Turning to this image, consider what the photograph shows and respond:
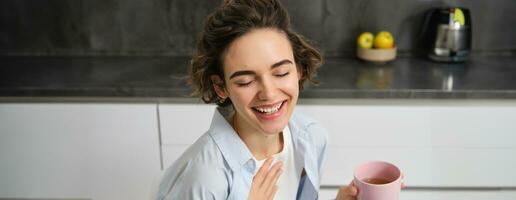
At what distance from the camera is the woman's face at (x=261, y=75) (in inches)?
40.2

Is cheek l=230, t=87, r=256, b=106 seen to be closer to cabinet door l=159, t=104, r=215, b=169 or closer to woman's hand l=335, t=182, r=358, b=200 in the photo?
woman's hand l=335, t=182, r=358, b=200

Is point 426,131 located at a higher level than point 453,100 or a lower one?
lower

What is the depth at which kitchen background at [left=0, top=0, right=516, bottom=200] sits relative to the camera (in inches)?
68.5

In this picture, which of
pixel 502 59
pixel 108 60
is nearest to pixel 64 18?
pixel 108 60

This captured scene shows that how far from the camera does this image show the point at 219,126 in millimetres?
1171

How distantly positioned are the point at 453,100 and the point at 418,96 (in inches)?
4.7

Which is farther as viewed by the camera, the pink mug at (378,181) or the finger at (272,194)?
the finger at (272,194)

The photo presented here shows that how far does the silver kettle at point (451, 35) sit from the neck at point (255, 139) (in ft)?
3.45

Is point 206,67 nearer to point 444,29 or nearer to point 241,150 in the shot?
point 241,150

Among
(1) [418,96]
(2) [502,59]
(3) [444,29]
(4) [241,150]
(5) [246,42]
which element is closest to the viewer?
(5) [246,42]

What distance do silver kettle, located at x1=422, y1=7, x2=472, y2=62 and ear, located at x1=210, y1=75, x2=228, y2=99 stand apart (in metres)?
1.18

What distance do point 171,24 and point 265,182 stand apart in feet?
4.07

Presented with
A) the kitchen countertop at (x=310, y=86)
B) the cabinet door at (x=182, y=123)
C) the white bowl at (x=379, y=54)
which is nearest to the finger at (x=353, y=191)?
the kitchen countertop at (x=310, y=86)

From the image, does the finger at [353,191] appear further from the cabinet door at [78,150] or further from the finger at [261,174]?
the cabinet door at [78,150]
